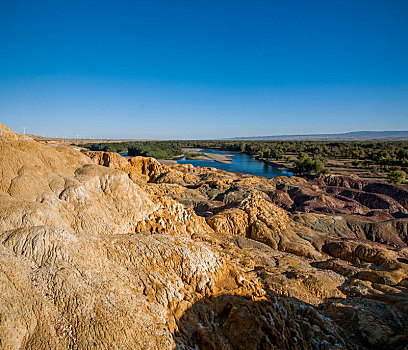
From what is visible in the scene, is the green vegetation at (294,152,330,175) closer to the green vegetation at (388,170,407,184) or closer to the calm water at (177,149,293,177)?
the calm water at (177,149,293,177)

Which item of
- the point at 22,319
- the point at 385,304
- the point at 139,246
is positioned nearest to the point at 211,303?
the point at 139,246

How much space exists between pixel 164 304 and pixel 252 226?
1579 centimetres

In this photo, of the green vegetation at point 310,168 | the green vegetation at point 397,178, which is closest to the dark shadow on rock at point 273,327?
the green vegetation at point 397,178

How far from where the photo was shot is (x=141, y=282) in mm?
7852

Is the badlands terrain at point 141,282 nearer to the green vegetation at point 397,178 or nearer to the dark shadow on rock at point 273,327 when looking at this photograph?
the dark shadow on rock at point 273,327

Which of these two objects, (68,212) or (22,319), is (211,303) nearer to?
(22,319)

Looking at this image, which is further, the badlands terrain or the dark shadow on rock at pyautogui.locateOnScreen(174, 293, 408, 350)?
the dark shadow on rock at pyautogui.locateOnScreen(174, 293, 408, 350)

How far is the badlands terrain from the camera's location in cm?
611

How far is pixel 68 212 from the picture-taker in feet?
34.4

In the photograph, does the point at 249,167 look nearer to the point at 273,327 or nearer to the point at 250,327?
the point at 273,327

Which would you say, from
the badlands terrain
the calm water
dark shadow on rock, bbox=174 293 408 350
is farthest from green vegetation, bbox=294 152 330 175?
dark shadow on rock, bbox=174 293 408 350

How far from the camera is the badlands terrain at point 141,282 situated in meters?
6.11

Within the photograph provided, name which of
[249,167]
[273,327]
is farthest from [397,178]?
[273,327]

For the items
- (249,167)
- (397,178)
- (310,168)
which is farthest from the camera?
(249,167)
